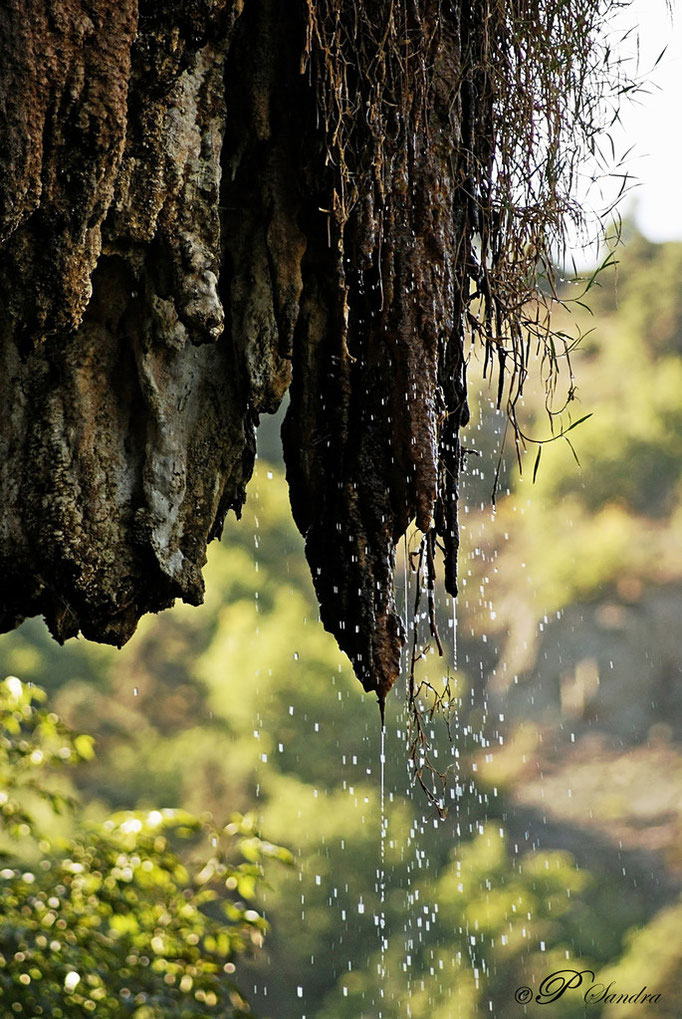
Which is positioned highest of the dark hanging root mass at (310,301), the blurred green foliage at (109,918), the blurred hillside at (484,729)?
the blurred hillside at (484,729)

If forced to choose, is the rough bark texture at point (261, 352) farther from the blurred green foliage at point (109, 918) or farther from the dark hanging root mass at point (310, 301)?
the blurred green foliage at point (109, 918)

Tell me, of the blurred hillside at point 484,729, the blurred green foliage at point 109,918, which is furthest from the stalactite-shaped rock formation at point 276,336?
the blurred hillside at point 484,729

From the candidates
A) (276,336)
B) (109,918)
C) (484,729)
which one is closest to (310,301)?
(276,336)

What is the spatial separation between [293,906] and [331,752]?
37.0 inches

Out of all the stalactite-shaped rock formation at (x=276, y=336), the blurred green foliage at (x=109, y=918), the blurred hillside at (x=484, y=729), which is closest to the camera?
the stalactite-shaped rock formation at (x=276, y=336)

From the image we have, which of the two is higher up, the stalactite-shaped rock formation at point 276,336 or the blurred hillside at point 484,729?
the blurred hillside at point 484,729

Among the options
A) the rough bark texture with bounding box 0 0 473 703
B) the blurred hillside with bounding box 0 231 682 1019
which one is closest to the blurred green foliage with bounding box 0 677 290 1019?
the rough bark texture with bounding box 0 0 473 703

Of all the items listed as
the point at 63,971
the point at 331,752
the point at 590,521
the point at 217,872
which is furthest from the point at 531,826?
the point at 63,971

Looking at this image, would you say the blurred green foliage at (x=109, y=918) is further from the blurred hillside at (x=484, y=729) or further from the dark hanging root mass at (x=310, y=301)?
the blurred hillside at (x=484, y=729)

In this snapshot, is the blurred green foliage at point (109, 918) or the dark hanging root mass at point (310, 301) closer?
the dark hanging root mass at point (310, 301)

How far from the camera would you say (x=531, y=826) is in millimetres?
7094

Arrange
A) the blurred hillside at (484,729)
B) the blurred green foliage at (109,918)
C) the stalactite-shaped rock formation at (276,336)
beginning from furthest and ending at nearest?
the blurred hillside at (484,729) → the blurred green foliage at (109,918) → the stalactite-shaped rock formation at (276,336)

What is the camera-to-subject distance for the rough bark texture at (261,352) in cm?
147

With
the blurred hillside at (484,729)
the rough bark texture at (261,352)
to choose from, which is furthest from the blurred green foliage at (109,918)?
the blurred hillside at (484,729)
